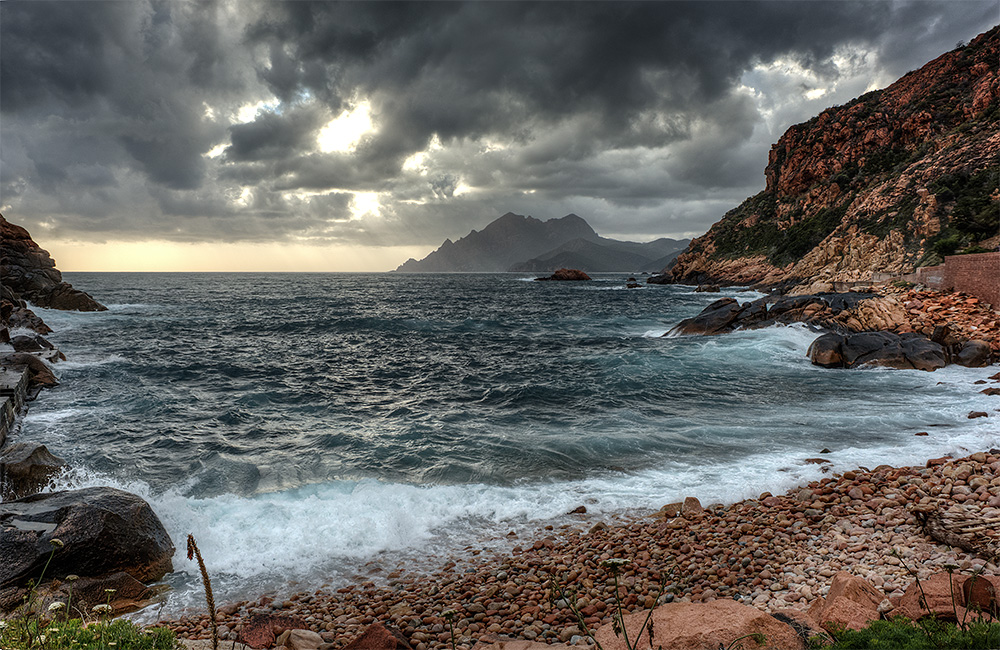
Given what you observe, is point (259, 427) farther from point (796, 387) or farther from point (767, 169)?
point (767, 169)

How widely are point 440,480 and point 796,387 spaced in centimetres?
1508

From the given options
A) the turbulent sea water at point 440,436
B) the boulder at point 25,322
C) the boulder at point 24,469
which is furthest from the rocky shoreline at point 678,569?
the boulder at point 25,322

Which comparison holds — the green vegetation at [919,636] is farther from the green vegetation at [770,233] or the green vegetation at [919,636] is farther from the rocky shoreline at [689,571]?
the green vegetation at [770,233]

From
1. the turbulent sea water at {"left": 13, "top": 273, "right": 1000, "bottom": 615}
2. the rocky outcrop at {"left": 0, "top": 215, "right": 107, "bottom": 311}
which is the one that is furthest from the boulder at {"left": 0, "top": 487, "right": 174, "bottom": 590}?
the rocky outcrop at {"left": 0, "top": 215, "right": 107, "bottom": 311}

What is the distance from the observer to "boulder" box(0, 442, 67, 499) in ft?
31.7

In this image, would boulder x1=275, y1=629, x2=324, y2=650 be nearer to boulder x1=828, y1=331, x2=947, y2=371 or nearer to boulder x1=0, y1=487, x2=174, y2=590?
boulder x1=0, y1=487, x2=174, y2=590

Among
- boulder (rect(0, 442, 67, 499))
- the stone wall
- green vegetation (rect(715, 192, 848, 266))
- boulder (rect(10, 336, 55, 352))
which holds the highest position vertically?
green vegetation (rect(715, 192, 848, 266))

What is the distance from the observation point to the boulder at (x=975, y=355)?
1831 cm

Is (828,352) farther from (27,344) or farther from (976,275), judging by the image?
(27,344)

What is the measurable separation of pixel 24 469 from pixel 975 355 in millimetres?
30980

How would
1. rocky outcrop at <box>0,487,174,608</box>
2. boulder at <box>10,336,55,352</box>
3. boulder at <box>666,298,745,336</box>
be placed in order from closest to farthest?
rocky outcrop at <box>0,487,174,608</box> < boulder at <box>10,336,55,352</box> < boulder at <box>666,298,745,336</box>

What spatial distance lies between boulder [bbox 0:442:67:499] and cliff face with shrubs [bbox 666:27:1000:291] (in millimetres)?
42767

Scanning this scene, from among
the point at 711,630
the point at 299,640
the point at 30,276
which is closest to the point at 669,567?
the point at 711,630

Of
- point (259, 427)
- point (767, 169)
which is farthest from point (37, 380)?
point (767, 169)
